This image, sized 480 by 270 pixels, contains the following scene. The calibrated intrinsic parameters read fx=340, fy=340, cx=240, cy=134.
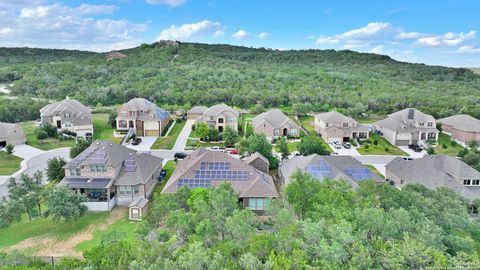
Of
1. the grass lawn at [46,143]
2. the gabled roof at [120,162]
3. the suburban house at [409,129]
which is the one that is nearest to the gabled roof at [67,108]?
the grass lawn at [46,143]

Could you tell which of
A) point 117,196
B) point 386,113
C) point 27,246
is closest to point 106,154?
point 117,196

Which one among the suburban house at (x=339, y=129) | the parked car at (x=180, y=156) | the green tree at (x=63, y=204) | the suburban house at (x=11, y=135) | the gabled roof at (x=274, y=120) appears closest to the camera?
the green tree at (x=63, y=204)

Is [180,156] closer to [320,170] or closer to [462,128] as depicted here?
[320,170]

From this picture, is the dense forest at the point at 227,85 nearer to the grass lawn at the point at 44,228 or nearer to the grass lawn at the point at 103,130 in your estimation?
the grass lawn at the point at 103,130

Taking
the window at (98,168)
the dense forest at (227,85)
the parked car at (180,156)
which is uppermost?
the dense forest at (227,85)

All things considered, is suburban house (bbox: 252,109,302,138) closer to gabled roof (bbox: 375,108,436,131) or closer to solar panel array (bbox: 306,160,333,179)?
gabled roof (bbox: 375,108,436,131)

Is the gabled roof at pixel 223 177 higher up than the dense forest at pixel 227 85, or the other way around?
the dense forest at pixel 227 85

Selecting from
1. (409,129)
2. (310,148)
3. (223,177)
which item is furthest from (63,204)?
(409,129)
